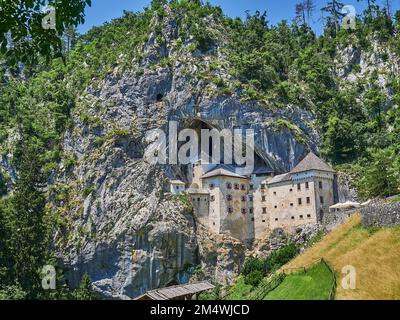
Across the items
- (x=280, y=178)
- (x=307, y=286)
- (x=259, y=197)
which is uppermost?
(x=280, y=178)

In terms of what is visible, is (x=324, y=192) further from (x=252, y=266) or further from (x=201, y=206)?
(x=201, y=206)

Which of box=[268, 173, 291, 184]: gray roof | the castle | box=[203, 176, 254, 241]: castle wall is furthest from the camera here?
box=[203, 176, 254, 241]: castle wall

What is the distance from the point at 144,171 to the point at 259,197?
55.6 ft

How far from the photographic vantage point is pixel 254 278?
56.2m

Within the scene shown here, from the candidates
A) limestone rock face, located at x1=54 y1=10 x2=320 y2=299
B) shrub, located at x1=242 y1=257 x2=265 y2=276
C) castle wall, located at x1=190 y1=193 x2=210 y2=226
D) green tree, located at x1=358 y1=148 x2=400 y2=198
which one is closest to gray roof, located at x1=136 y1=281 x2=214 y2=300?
shrub, located at x1=242 y1=257 x2=265 y2=276

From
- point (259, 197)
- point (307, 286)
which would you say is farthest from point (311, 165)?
point (307, 286)

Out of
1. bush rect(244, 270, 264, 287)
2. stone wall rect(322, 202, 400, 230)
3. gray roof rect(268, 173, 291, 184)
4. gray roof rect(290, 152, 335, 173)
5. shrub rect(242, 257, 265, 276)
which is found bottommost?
bush rect(244, 270, 264, 287)

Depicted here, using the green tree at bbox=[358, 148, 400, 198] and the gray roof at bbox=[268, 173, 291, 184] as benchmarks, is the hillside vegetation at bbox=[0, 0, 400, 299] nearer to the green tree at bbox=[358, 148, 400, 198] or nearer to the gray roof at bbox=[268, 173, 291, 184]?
the green tree at bbox=[358, 148, 400, 198]

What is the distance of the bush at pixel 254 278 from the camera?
54931mm

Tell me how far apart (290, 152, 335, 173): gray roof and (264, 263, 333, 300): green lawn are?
2803 cm

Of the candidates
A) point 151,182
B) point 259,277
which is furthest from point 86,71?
point 259,277

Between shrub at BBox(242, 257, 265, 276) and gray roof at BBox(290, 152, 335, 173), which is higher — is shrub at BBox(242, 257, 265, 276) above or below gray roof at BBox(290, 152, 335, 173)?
below

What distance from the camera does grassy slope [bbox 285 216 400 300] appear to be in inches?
1112
